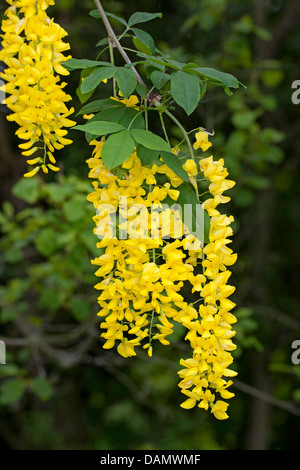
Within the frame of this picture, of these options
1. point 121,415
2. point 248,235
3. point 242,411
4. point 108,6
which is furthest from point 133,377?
point 108,6

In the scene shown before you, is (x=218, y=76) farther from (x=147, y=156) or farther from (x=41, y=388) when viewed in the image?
(x=41, y=388)

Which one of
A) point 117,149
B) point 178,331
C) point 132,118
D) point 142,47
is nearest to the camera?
point 117,149

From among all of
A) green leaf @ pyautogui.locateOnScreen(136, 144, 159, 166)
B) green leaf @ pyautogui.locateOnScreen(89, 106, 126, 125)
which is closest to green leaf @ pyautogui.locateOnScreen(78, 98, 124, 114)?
green leaf @ pyautogui.locateOnScreen(89, 106, 126, 125)

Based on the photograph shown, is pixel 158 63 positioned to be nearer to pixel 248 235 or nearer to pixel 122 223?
pixel 122 223

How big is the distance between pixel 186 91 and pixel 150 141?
10 cm

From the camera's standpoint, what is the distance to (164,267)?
2.45ft

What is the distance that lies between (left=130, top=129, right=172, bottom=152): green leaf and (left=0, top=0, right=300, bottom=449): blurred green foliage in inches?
41.0

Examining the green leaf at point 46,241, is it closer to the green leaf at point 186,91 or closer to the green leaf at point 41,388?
the green leaf at point 41,388

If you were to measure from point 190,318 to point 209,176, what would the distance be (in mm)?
216

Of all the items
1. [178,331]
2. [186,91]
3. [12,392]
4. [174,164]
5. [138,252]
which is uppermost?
[186,91]

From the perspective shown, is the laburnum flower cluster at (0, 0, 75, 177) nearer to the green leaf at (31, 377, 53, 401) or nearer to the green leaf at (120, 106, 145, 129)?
the green leaf at (120, 106, 145, 129)

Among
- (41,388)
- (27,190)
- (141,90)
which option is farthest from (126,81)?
(41,388)

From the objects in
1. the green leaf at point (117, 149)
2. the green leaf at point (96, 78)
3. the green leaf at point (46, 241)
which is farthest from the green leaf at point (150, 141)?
the green leaf at point (46, 241)

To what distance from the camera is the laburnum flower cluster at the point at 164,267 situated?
75 centimetres
